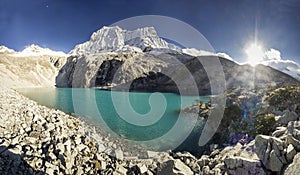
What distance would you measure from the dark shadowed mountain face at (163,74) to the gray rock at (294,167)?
221 ft

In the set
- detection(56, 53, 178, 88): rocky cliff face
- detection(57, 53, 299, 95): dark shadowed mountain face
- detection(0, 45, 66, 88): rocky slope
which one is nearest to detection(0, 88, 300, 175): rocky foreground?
detection(57, 53, 299, 95): dark shadowed mountain face

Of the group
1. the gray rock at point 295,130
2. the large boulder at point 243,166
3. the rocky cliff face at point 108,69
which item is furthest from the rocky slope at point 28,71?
the gray rock at point 295,130

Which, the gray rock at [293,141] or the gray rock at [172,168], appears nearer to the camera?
the gray rock at [293,141]

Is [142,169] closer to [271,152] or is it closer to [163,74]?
[271,152]

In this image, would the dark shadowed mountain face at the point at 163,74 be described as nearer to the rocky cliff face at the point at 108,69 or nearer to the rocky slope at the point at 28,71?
the rocky cliff face at the point at 108,69

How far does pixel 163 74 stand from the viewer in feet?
336

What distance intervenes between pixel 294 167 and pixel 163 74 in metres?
95.7

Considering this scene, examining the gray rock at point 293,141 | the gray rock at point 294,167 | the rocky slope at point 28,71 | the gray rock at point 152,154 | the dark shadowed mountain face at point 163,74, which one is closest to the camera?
the gray rock at point 294,167

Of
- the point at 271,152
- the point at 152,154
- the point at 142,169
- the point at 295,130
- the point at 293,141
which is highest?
the point at 295,130

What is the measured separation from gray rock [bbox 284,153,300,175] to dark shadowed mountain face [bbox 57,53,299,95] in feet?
221

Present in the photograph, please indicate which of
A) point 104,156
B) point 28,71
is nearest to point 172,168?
point 104,156

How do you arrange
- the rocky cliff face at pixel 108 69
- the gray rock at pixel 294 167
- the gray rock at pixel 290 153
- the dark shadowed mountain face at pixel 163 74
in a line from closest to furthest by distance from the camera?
the gray rock at pixel 294 167, the gray rock at pixel 290 153, the dark shadowed mountain face at pixel 163 74, the rocky cliff face at pixel 108 69

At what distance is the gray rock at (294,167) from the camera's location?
7102 mm

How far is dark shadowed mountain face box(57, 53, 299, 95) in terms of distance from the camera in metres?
84.0
